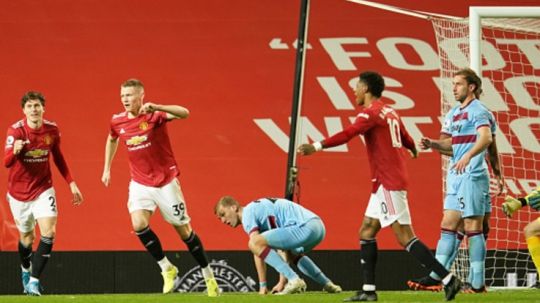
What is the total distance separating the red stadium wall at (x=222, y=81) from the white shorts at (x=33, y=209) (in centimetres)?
242

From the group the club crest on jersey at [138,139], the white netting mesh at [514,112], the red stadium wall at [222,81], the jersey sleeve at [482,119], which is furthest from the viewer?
the red stadium wall at [222,81]

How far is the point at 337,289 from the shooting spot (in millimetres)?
9461

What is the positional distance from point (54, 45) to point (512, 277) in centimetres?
537

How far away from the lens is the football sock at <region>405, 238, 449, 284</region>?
7901 millimetres

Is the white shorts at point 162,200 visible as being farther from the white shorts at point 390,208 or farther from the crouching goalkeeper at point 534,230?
the crouching goalkeeper at point 534,230

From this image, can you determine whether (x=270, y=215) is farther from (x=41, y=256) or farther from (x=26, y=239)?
(x=26, y=239)

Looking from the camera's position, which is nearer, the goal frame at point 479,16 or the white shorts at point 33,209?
the goal frame at point 479,16

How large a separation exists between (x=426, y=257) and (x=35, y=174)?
3.86 meters

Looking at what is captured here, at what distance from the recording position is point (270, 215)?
8.70 m

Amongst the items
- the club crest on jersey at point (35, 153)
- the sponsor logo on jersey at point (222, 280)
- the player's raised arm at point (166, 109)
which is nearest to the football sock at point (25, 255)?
the club crest on jersey at point (35, 153)

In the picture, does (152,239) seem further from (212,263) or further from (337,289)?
(212,263)

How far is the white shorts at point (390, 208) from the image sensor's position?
319 inches

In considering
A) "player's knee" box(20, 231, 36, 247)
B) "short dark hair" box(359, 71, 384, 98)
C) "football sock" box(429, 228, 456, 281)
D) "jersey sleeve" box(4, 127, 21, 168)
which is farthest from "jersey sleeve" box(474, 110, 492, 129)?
"player's knee" box(20, 231, 36, 247)

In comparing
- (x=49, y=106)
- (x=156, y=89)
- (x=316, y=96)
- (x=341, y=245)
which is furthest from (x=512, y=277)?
(x=49, y=106)
